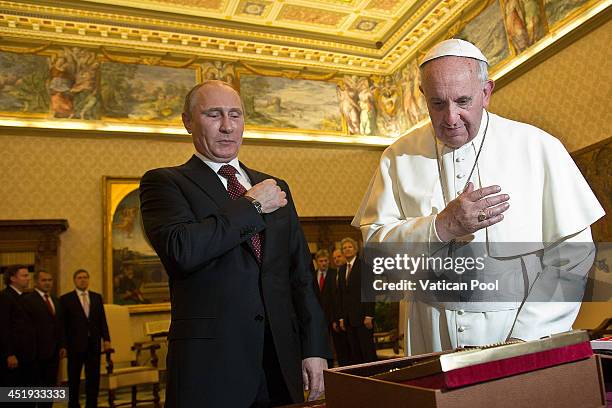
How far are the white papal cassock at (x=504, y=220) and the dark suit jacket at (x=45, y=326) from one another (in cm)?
714

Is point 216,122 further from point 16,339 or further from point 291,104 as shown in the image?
point 291,104

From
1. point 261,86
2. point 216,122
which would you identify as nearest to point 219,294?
point 216,122

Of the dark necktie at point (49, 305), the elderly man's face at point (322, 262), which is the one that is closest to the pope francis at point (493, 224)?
the dark necktie at point (49, 305)

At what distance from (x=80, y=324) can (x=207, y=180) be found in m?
7.01

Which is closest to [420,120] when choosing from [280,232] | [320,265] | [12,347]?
[320,265]

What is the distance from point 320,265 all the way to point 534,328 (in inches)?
357

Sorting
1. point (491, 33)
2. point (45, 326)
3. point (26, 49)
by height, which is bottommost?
point (45, 326)

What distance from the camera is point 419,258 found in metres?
1.83

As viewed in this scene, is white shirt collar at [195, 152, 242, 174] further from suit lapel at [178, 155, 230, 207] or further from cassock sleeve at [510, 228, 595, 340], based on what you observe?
cassock sleeve at [510, 228, 595, 340]

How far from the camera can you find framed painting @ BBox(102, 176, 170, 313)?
11289 mm

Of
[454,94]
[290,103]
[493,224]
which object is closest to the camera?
[493,224]

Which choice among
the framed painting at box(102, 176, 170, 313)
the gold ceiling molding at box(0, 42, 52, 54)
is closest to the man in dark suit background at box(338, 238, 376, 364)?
the framed painting at box(102, 176, 170, 313)

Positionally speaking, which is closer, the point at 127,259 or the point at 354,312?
the point at 354,312

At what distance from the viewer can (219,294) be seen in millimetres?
2199
